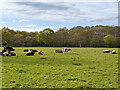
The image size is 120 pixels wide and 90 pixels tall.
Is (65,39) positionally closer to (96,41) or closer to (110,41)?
(96,41)

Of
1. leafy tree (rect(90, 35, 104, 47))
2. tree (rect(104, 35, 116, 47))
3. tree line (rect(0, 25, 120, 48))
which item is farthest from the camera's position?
leafy tree (rect(90, 35, 104, 47))

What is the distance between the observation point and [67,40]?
65688mm

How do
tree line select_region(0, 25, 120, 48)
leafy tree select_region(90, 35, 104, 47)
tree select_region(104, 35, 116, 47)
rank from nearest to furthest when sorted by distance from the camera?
tree select_region(104, 35, 116, 47)
tree line select_region(0, 25, 120, 48)
leafy tree select_region(90, 35, 104, 47)

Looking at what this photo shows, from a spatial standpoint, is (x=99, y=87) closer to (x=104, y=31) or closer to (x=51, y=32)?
(x=51, y=32)

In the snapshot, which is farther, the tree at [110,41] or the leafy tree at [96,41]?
the leafy tree at [96,41]

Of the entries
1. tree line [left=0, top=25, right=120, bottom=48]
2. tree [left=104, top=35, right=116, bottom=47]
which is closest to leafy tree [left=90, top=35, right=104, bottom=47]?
tree line [left=0, top=25, right=120, bottom=48]

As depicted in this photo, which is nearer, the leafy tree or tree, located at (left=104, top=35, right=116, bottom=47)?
tree, located at (left=104, top=35, right=116, bottom=47)

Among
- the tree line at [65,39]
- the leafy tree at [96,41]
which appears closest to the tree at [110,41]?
the tree line at [65,39]

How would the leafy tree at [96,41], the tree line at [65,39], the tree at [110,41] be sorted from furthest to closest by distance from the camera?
1. the leafy tree at [96,41]
2. the tree line at [65,39]
3. the tree at [110,41]

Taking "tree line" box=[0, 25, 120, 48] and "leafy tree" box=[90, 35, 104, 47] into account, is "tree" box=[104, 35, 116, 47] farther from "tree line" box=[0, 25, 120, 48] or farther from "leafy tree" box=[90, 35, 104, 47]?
"leafy tree" box=[90, 35, 104, 47]

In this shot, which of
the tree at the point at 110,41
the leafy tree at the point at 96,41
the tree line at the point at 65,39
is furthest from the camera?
the leafy tree at the point at 96,41

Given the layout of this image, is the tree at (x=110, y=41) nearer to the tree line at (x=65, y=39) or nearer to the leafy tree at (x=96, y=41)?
the tree line at (x=65, y=39)

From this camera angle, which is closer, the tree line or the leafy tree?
the tree line

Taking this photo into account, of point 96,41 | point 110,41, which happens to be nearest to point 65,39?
point 96,41
